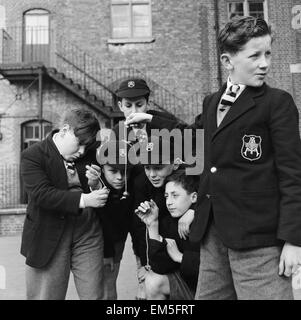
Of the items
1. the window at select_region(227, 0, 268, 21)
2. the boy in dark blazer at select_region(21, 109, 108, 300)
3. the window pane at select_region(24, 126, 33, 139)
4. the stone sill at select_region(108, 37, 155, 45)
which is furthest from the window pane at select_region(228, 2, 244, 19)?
the boy in dark blazer at select_region(21, 109, 108, 300)

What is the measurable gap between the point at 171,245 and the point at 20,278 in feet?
11.5

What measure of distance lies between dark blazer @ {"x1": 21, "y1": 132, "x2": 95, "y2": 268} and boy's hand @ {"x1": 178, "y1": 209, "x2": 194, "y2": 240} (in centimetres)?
74

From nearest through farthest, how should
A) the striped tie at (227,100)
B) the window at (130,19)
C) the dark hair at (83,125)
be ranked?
1. the striped tie at (227,100)
2. the dark hair at (83,125)
3. the window at (130,19)

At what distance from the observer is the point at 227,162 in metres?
2.07

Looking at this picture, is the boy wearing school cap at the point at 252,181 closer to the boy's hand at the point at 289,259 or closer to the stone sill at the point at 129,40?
the boy's hand at the point at 289,259

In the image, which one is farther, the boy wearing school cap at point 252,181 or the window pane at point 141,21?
the window pane at point 141,21

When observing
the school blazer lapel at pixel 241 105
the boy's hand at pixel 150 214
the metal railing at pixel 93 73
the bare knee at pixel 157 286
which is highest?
the metal railing at pixel 93 73

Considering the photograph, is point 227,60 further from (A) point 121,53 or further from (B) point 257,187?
(A) point 121,53

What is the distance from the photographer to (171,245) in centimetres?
295

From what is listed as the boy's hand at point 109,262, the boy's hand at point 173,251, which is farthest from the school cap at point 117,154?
the boy's hand at point 109,262

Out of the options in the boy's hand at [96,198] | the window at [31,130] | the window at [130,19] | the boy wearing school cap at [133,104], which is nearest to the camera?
the boy's hand at [96,198]

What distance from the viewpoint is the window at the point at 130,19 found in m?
13.8

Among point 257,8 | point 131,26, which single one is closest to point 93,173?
point 131,26

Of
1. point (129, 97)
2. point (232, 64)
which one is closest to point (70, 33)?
point (129, 97)
